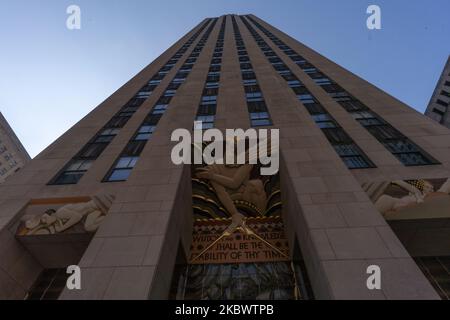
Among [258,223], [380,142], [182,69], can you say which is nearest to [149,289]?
[258,223]

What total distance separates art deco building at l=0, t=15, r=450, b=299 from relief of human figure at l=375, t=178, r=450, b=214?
52mm

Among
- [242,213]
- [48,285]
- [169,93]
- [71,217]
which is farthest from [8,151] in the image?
[242,213]

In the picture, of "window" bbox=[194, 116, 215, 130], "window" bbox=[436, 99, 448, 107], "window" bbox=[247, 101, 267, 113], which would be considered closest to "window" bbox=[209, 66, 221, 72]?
"window" bbox=[247, 101, 267, 113]

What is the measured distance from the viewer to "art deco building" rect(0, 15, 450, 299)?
8258 mm

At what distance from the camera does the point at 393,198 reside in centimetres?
1109

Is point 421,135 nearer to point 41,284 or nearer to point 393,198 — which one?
point 393,198

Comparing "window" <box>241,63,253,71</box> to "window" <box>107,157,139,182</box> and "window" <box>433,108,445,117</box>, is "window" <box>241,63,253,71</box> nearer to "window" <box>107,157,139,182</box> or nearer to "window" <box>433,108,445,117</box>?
"window" <box>107,157,139,182</box>

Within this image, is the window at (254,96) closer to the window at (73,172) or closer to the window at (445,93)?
the window at (73,172)

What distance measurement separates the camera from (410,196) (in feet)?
36.4

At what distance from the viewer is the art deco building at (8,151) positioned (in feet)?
216

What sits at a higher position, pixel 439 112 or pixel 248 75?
pixel 248 75

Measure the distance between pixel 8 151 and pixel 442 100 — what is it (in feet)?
301

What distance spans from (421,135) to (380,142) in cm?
223

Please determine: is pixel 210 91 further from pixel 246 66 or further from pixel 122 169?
pixel 122 169
